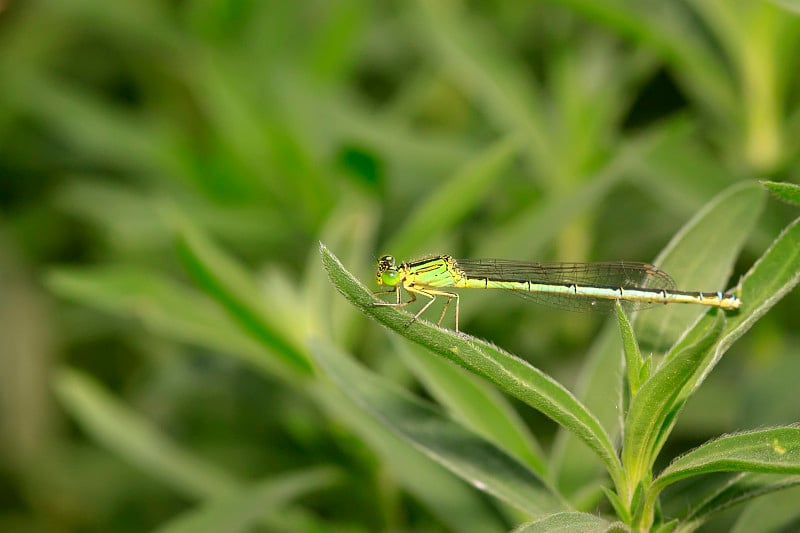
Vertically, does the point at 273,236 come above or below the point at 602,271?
above

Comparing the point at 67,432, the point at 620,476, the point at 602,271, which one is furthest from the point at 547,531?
the point at 67,432

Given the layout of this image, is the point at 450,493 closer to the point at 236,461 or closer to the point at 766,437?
the point at 766,437

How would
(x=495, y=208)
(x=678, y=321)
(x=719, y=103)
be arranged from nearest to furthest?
(x=678, y=321)
(x=719, y=103)
(x=495, y=208)

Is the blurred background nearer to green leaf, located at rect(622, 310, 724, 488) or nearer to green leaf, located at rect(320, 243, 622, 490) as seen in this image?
green leaf, located at rect(622, 310, 724, 488)

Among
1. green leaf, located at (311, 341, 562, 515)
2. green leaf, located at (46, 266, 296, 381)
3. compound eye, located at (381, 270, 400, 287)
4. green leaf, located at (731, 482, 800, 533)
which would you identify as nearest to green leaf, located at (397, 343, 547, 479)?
A: green leaf, located at (311, 341, 562, 515)

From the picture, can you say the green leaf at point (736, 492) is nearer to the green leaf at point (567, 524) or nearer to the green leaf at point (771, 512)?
the green leaf at point (771, 512)

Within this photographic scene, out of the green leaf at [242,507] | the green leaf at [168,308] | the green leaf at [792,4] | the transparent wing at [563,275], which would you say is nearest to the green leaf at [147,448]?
the green leaf at [168,308]
